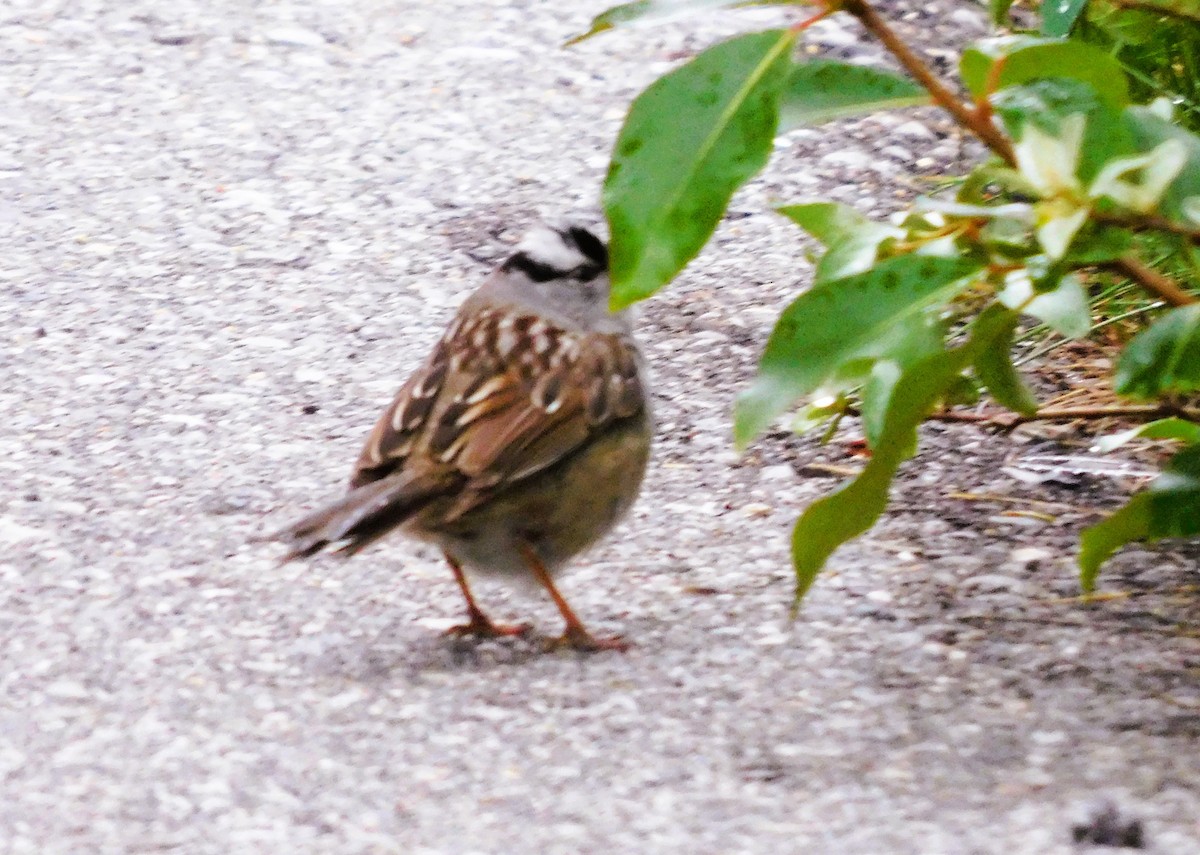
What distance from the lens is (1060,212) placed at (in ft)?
10.1

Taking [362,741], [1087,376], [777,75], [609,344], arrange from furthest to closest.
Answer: [1087,376] → [609,344] → [362,741] → [777,75]

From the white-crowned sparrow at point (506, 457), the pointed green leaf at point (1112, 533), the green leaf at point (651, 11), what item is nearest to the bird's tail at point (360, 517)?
the white-crowned sparrow at point (506, 457)

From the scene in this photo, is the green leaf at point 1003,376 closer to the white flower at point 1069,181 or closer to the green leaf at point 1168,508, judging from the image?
the green leaf at point 1168,508

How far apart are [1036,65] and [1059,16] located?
3.30ft

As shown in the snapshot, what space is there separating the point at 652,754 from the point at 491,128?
154 inches

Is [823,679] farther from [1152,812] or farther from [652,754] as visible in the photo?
[1152,812]

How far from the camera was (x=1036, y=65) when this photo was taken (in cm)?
325

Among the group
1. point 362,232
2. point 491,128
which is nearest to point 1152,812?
point 362,232

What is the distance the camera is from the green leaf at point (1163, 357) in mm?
3459

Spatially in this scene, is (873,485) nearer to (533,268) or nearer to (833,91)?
(833,91)

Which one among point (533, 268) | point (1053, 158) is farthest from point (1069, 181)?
point (533, 268)

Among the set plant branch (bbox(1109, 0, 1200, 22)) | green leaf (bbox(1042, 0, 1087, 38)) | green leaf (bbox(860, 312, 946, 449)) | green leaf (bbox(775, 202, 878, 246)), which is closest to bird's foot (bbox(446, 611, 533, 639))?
green leaf (bbox(860, 312, 946, 449))

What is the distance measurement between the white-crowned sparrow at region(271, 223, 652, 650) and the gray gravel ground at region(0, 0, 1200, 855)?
23cm

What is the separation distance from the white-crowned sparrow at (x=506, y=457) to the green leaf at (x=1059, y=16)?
1.23 meters
